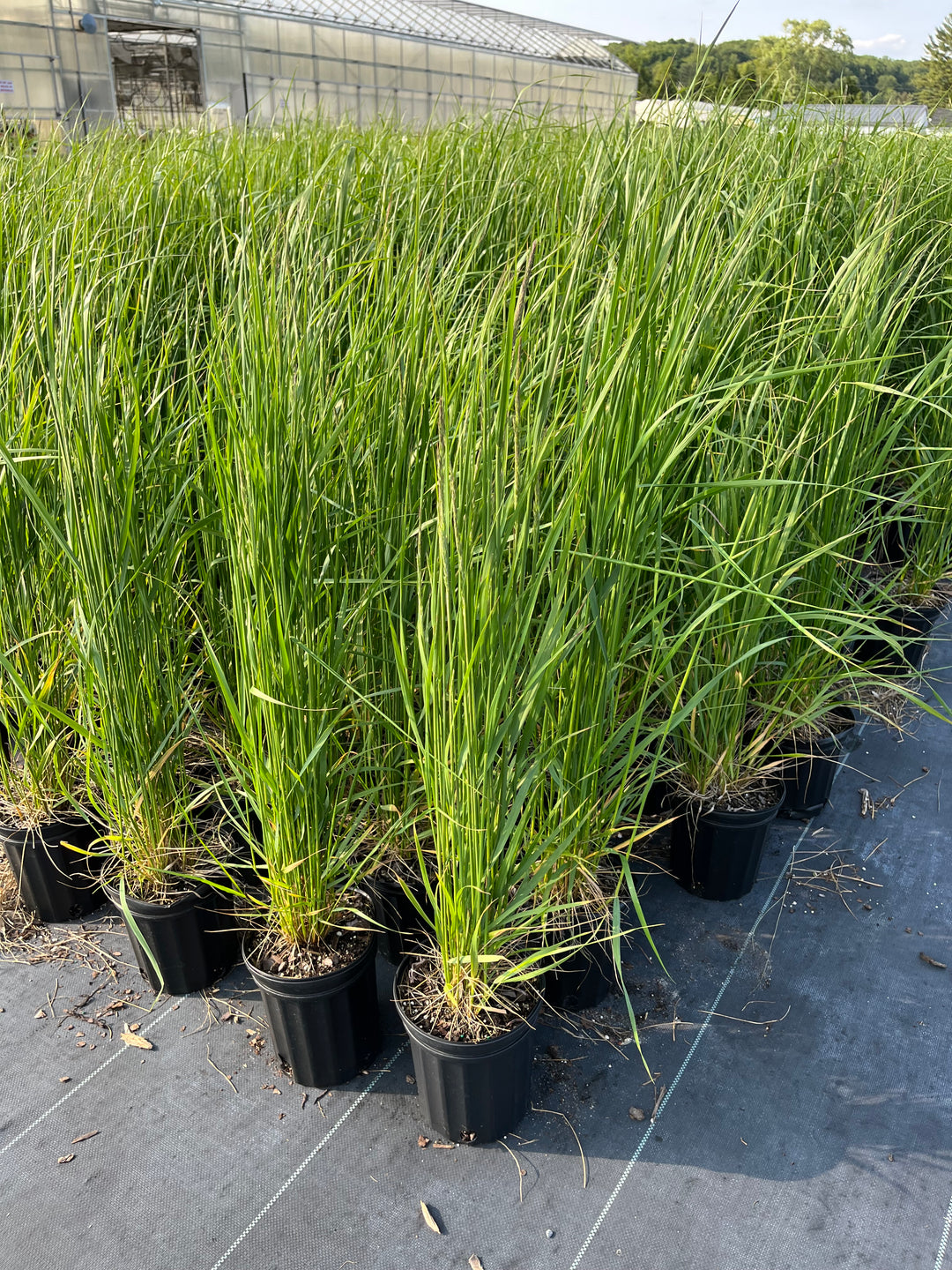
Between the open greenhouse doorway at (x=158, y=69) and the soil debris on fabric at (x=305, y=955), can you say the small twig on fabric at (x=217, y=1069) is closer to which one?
the soil debris on fabric at (x=305, y=955)

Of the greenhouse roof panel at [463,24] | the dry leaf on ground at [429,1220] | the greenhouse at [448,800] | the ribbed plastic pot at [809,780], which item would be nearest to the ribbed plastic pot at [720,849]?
the greenhouse at [448,800]

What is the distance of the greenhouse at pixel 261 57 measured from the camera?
826cm

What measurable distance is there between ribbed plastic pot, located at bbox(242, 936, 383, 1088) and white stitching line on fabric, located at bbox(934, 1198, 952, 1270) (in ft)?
2.76

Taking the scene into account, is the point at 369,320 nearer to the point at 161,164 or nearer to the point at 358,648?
the point at 358,648

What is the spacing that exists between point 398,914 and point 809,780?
3.24 ft

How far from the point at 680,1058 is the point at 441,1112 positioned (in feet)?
1.36

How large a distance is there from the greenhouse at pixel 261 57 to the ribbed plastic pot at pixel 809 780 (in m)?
6.15

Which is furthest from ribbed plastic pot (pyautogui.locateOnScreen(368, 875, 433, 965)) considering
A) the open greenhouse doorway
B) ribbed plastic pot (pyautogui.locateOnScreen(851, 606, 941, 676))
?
the open greenhouse doorway

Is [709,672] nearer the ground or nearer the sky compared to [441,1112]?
nearer the sky

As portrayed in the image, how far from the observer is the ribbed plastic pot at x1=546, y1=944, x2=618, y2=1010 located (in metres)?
1.40

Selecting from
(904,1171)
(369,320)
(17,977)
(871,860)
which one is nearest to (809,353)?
(369,320)

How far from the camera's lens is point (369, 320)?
4.27 ft

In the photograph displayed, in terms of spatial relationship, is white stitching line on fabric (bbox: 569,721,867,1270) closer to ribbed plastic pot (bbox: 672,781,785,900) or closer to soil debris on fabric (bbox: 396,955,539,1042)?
ribbed plastic pot (bbox: 672,781,785,900)

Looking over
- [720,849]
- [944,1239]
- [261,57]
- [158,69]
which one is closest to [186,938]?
[720,849]
